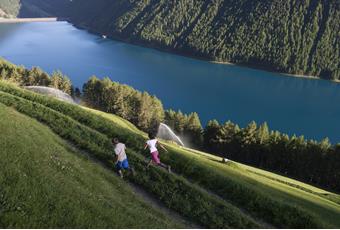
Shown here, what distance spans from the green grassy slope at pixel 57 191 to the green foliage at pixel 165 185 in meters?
1.61

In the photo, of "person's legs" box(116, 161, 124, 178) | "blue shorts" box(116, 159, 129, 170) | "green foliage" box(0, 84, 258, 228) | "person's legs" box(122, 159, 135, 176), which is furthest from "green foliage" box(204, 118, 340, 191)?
"person's legs" box(116, 161, 124, 178)

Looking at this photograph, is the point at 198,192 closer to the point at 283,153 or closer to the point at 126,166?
the point at 126,166

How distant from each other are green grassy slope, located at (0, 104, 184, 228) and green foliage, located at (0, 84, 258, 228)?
161 cm

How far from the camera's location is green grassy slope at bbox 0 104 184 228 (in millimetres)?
14872

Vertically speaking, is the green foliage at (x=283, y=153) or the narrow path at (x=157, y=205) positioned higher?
the narrow path at (x=157, y=205)

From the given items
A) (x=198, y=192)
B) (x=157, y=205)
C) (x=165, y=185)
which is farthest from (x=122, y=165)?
(x=198, y=192)

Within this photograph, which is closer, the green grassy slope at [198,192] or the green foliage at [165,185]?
the green foliage at [165,185]

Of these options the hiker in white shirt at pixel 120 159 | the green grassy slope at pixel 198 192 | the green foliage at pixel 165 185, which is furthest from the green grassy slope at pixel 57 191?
the green grassy slope at pixel 198 192

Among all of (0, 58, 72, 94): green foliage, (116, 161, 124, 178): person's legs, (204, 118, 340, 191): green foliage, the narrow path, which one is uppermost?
(116, 161, 124, 178): person's legs

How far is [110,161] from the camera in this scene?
27375mm

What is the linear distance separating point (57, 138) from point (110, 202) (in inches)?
474

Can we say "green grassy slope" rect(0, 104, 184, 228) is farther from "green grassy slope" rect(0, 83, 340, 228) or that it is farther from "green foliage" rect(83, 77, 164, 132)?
"green foliage" rect(83, 77, 164, 132)

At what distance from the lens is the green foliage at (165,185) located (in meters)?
22.2

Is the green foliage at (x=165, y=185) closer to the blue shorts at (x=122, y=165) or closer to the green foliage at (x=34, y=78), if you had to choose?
the blue shorts at (x=122, y=165)
